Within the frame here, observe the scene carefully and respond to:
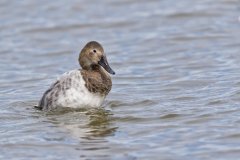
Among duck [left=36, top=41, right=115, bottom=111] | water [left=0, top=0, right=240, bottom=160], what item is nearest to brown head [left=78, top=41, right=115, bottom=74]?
duck [left=36, top=41, right=115, bottom=111]

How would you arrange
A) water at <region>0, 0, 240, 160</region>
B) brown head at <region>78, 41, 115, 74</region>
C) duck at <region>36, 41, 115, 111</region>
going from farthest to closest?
brown head at <region>78, 41, 115, 74</region>
duck at <region>36, 41, 115, 111</region>
water at <region>0, 0, 240, 160</region>

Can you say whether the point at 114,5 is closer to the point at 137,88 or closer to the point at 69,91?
the point at 137,88

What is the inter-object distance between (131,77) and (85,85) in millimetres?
2628

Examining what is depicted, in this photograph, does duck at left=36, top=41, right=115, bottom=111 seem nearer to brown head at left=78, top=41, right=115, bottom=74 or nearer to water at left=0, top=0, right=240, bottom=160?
brown head at left=78, top=41, right=115, bottom=74

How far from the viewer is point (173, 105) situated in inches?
433

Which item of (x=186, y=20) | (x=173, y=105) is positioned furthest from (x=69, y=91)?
(x=186, y=20)

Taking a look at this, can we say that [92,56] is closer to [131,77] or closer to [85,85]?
[85,85]

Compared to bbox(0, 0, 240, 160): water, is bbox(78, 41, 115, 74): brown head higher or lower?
higher

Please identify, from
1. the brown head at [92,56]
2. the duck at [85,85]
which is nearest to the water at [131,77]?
the duck at [85,85]

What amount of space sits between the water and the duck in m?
0.16

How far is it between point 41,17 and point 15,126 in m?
7.98

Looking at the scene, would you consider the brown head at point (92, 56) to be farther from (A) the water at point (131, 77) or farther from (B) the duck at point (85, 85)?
(A) the water at point (131, 77)

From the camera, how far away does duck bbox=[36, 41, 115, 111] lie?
10.6 meters

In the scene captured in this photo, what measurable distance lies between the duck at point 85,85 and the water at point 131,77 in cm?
16
